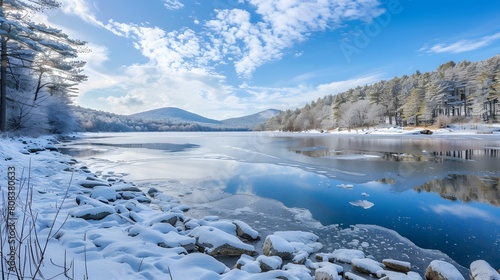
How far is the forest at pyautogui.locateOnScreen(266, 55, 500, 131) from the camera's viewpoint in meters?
45.7

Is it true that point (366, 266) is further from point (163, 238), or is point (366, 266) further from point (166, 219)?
point (166, 219)

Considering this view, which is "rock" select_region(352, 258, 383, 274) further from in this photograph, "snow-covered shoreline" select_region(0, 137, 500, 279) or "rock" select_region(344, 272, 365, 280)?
"rock" select_region(344, 272, 365, 280)

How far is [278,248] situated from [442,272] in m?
2.28

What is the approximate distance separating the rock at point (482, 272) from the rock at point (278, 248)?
2.52m

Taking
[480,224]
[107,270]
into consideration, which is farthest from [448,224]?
[107,270]

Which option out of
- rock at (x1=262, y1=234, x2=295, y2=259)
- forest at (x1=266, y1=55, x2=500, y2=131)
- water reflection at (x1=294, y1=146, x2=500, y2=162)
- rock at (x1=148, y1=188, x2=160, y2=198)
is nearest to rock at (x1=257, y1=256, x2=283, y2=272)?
rock at (x1=262, y1=234, x2=295, y2=259)

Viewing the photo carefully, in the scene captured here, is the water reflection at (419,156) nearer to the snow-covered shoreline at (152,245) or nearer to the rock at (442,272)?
the snow-covered shoreline at (152,245)

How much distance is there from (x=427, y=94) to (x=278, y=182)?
5431 centimetres

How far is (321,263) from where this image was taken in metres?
3.81

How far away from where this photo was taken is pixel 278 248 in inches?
162

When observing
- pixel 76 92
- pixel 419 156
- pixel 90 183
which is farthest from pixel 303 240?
pixel 76 92

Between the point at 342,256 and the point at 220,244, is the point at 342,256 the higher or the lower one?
the lower one

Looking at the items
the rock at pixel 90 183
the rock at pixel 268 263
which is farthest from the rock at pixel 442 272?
the rock at pixel 90 183

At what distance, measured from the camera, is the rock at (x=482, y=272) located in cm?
329
